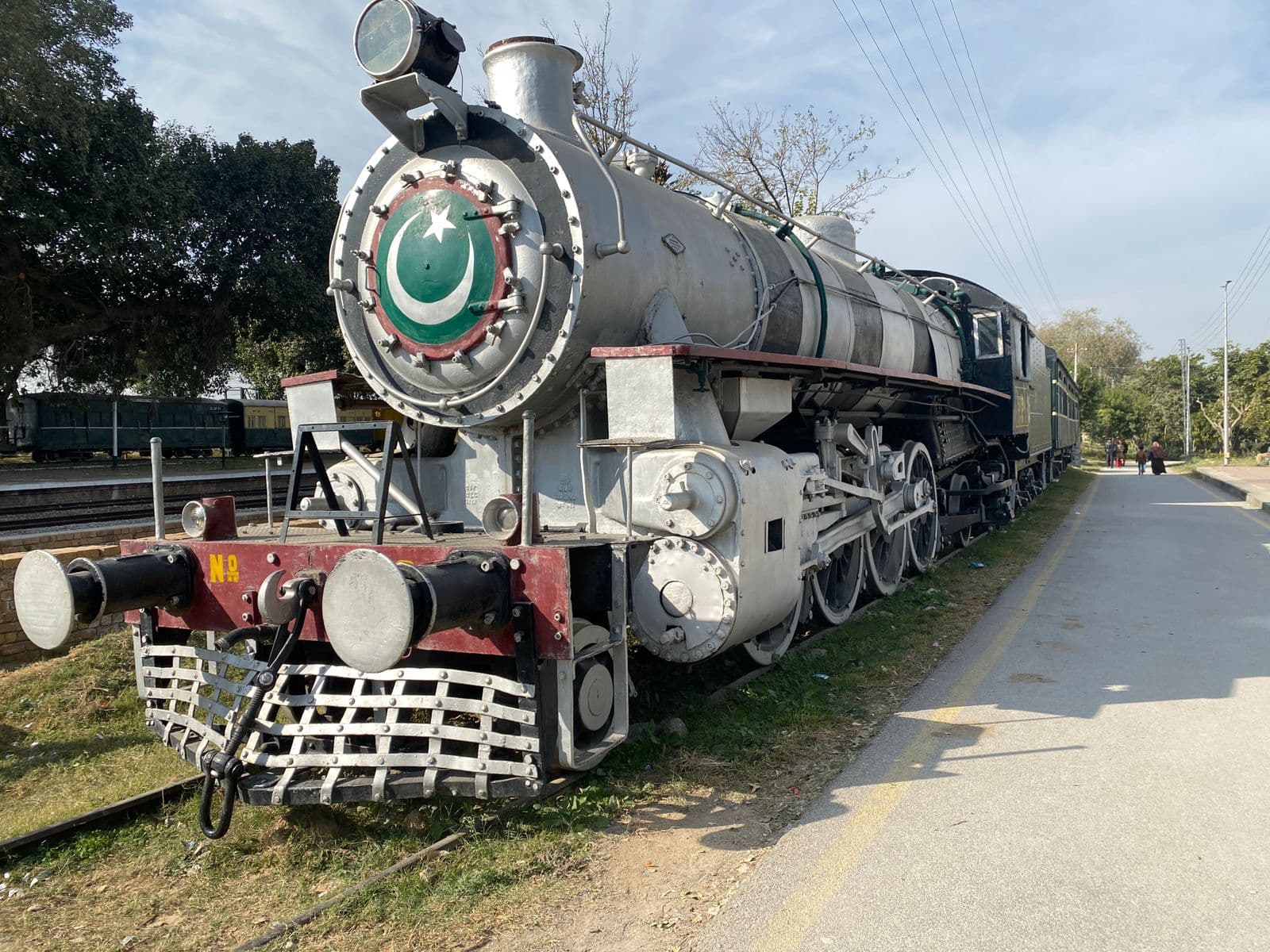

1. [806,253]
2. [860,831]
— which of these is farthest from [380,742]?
[806,253]

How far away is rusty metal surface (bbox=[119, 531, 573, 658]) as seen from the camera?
11.2 ft

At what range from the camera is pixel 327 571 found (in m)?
3.67

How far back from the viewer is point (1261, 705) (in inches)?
188

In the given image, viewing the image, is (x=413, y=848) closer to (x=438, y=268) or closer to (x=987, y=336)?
(x=438, y=268)

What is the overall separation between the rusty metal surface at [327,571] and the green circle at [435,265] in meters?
1.09

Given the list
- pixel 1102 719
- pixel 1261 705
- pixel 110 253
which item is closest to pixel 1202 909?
pixel 1102 719

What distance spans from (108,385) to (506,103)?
763 inches

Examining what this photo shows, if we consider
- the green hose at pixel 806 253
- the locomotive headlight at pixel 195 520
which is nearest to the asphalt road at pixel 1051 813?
the green hose at pixel 806 253

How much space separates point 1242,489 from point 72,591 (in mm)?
21529

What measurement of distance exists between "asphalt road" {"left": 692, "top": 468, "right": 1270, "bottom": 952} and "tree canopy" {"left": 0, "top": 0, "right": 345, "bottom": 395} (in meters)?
16.9

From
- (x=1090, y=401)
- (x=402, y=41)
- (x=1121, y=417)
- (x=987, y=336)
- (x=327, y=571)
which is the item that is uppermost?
(x=1090, y=401)

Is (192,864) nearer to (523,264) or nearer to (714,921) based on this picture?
(714,921)

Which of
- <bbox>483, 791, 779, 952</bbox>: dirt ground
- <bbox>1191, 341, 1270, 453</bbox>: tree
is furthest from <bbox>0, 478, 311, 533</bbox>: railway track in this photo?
<bbox>1191, 341, 1270, 453</bbox>: tree

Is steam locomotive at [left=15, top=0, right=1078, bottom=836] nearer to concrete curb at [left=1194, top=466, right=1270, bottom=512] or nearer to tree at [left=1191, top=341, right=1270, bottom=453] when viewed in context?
concrete curb at [left=1194, top=466, right=1270, bottom=512]
